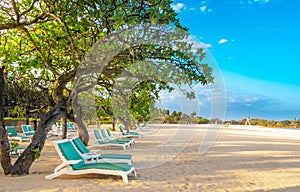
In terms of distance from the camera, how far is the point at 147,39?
21.8 feet

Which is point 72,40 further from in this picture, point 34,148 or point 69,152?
point 34,148

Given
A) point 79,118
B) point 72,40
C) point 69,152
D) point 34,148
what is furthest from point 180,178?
point 79,118

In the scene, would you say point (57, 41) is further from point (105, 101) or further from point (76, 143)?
point (105, 101)

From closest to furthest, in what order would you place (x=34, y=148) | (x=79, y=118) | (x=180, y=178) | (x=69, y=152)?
(x=69, y=152), (x=180, y=178), (x=34, y=148), (x=79, y=118)

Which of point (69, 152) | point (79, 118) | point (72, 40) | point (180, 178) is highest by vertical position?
point (72, 40)

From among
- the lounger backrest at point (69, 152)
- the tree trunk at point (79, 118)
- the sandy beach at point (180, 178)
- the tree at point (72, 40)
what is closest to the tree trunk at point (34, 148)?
the tree at point (72, 40)

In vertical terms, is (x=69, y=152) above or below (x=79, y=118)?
below

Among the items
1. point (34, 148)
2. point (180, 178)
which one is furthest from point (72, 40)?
point (180, 178)

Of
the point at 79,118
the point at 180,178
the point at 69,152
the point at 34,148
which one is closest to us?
the point at 69,152

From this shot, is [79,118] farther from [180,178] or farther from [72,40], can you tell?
[180,178]

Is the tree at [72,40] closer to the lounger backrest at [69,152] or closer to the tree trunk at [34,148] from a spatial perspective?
the tree trunk at [34,148]

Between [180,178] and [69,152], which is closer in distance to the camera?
[69,152]

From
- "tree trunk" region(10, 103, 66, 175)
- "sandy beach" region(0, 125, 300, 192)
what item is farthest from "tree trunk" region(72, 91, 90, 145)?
"sandy beach" region(0, 125, 300, 192)

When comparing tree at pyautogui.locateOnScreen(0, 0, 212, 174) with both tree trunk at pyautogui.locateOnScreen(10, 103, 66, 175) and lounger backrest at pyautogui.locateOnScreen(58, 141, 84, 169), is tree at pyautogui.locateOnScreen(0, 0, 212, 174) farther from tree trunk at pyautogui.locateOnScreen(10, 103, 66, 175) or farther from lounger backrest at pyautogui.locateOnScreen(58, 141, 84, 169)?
lounger backrest at pyautogui.locateOnScreen(58, 141, 84, 169)
